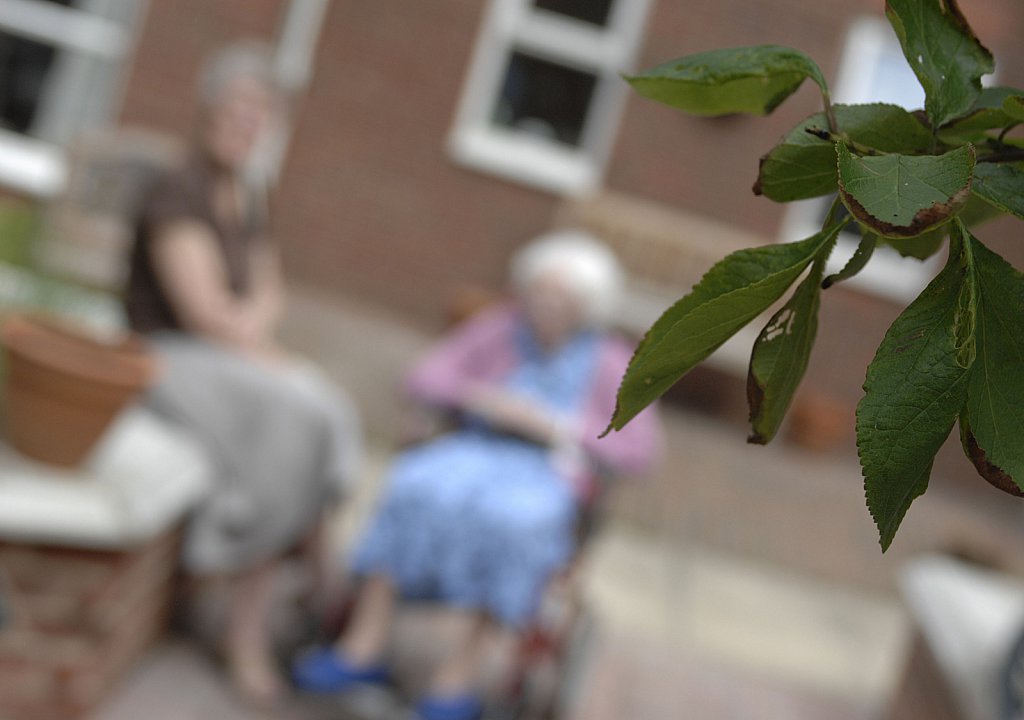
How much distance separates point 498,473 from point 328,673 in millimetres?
725

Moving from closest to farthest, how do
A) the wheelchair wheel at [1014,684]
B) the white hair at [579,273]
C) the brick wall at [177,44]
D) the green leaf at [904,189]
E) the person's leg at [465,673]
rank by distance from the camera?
the green leaf at [904,189], the wheelchair wheel at [1014,684], the person's leg at [465,673], the white hair at [579,273], the brick wall at [177,44]

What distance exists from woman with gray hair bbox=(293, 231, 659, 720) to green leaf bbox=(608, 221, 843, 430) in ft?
10.6

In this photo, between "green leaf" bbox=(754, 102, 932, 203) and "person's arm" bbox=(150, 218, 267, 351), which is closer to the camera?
"green leaf" bbox=(754, 102, 932, 203)

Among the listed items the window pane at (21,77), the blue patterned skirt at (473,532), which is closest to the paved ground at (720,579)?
the blue patterned skirt at (473,532)

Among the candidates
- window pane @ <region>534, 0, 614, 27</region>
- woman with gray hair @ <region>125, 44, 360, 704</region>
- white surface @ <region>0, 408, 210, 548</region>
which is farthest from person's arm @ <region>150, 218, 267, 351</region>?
window pane @ <region>534, 0, 614, 27</region>

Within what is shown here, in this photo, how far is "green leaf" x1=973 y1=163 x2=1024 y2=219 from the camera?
1.30 feet

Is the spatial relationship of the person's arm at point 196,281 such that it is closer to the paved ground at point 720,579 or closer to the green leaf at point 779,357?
the paved ground at point 720,579

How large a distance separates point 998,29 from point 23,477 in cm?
723

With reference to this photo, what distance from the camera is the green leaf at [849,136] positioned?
44 centimetres

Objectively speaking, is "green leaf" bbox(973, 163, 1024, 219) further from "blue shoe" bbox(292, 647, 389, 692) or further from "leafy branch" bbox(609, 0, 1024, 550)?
"blue shoe" bbox(292, 647, 389, 692)

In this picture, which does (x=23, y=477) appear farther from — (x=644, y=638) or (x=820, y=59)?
(x=820, y=59)

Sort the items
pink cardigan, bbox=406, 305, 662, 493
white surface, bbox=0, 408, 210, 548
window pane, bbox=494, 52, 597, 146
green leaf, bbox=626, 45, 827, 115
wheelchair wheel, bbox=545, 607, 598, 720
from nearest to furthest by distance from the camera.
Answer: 1. green leaf, bbox=626, 45, 827, 115
2. white surface, bbox=0, 408, 210, 548
3. wheelchair wheel, bbox=545, 607, 598, 720
4. pink cardigan, bbox=406, 305, 662, 493
5. window pane, bbox=494, 52, 597, 146

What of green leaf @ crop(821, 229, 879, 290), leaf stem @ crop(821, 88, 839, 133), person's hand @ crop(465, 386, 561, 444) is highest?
leaf stem @ crop(821, 88, 839, 133)

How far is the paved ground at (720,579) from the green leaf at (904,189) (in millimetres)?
3222
